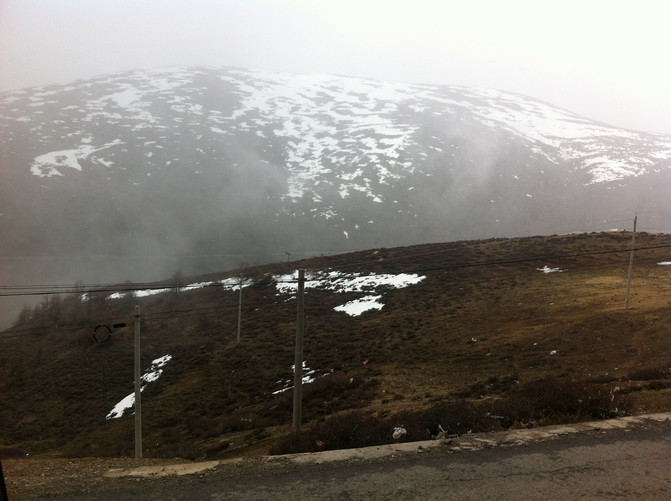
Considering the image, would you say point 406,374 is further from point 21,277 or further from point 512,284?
point 21,277

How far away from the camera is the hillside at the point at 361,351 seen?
19609 millimetres

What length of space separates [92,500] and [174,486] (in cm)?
117

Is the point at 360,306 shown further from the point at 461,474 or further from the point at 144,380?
the point at 461,474

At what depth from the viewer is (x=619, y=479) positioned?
6379 mm

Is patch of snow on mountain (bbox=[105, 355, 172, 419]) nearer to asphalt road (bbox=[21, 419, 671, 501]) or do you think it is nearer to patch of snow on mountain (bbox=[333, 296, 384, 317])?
patch of snow on mountain (bbox=[333, 296, 384, 317])

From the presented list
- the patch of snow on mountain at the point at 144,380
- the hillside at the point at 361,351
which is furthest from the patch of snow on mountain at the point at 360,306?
the patch of snow on mountain at the point at 144,380

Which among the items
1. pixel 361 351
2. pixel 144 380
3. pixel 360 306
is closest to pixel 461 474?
pixel 361 351

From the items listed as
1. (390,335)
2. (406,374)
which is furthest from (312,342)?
(406,374)

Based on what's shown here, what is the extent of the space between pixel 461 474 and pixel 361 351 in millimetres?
26040

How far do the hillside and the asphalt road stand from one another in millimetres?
1994

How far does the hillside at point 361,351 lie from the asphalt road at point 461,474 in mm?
1994

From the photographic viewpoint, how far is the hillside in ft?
Result: 64.3

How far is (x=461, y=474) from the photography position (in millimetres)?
6770

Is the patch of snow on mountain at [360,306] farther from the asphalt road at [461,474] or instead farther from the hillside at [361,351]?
the asphalt road at [461,474]
